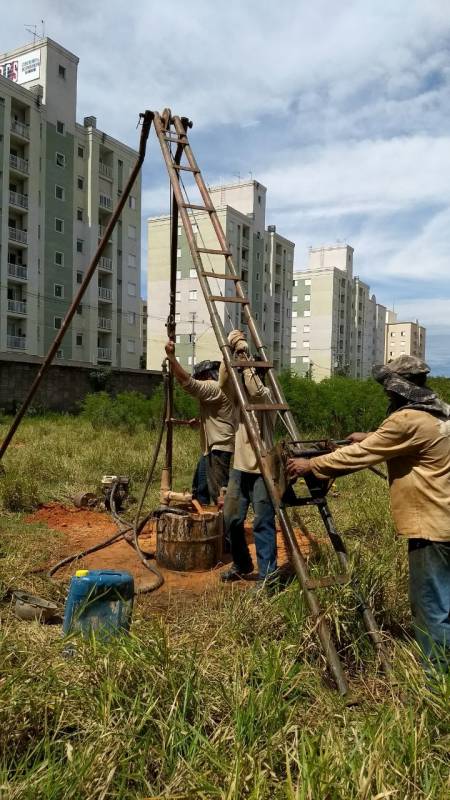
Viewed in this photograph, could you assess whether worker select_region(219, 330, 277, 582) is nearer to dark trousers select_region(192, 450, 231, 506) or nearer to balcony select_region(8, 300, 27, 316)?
dark trousers select_region(192, 450, 231, 506)

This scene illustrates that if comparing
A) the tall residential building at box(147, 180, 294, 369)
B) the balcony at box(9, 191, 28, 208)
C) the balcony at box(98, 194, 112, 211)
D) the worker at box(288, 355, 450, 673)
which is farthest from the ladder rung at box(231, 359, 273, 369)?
the tall residential building at box(147, 180, 294, 369)

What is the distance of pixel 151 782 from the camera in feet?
8.55

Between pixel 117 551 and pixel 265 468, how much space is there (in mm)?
2897

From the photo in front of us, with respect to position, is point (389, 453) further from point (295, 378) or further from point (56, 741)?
point (295, 378)

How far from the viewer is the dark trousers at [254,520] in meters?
4.92

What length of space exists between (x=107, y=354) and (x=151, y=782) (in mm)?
42394

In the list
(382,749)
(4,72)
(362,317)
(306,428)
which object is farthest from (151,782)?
(362,317)

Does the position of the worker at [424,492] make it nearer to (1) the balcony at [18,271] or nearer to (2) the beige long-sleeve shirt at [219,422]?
(2) the beige long-sleeve shirt at [219,422]

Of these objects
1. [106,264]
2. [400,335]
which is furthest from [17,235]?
[400,335]

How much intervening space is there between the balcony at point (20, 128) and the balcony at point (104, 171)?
618 cm

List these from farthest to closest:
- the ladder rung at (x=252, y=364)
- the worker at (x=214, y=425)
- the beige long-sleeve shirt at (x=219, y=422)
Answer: the beige long-sleeve shirt at (x=219, y=422), the worker at (x=214, y=425), the ladder rung at (x=252, y=364)

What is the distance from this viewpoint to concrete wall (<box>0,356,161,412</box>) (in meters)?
25.5

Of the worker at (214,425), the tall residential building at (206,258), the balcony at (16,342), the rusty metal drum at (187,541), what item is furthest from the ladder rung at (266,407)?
the tall residential building at (206,258)

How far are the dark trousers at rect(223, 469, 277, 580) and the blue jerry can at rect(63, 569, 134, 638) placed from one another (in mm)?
1355
